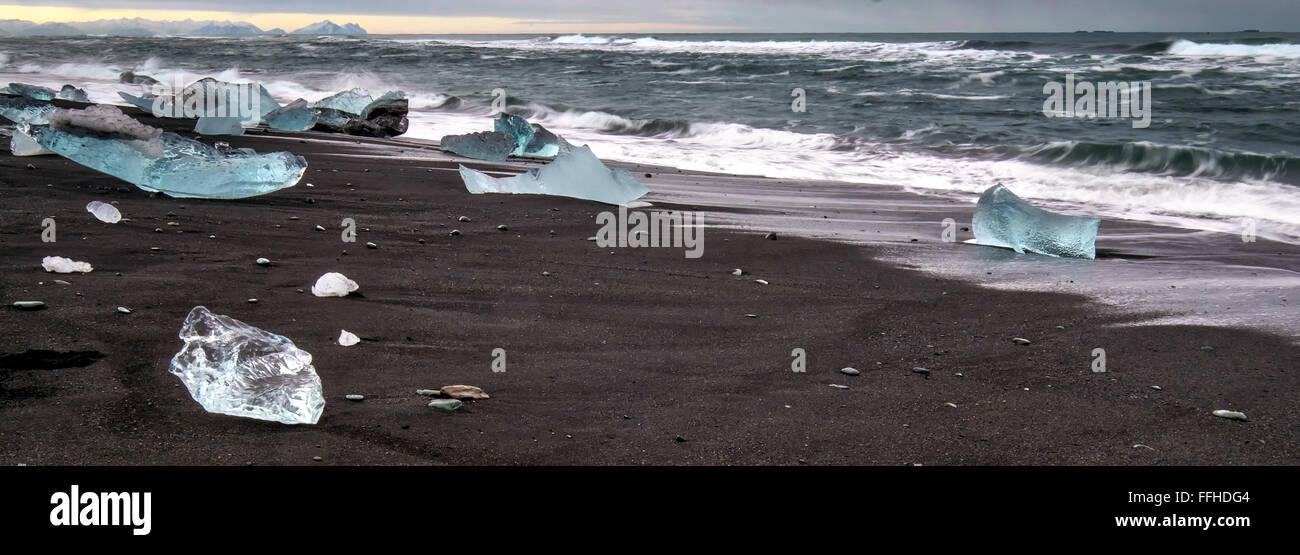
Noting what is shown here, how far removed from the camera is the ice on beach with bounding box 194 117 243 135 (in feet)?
31.2

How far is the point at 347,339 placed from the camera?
3371mm

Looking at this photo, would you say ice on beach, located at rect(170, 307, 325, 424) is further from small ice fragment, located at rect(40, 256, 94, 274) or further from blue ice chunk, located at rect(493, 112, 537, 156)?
blue ice chunk, located at rect(493, 112, 537, 156)

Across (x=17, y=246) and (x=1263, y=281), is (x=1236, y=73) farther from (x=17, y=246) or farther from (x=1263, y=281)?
(x=17, y=246)

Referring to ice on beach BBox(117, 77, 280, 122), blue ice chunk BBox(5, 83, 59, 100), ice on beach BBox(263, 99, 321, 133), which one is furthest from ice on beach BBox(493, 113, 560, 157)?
blue ice chunk BBox(5, 83, 59, 100)

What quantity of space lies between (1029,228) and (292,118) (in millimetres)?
8252

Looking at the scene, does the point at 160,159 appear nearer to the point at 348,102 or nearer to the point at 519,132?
the point at 519,132

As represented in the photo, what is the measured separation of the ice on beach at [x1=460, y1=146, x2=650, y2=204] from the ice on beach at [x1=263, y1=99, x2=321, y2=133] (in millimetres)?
4773

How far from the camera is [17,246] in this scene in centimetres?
421

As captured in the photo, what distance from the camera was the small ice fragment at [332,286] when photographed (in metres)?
3.92

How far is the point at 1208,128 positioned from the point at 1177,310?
9.77 m

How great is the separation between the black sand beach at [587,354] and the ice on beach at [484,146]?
11.5 ft

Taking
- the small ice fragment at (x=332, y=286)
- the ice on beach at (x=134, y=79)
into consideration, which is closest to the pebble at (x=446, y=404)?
the small ice fragment at (x=332, y=286)

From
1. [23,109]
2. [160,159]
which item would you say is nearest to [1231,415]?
[160,159]
